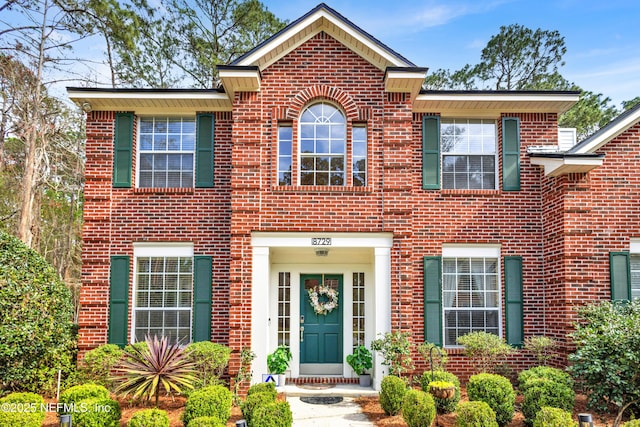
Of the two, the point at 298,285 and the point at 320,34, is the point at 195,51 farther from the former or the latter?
the point at 298,285

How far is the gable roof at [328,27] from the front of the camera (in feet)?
33.5

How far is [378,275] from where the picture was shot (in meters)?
10.1

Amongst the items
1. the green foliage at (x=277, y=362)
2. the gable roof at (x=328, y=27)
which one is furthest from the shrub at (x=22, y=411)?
the gable roof at (x=328, y=27)

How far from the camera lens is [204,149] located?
10945 millimetres

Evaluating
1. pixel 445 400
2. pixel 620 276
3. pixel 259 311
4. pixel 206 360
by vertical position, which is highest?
pixel 620 276

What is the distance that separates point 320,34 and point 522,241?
6.34 meters

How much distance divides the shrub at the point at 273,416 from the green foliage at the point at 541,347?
554 cm

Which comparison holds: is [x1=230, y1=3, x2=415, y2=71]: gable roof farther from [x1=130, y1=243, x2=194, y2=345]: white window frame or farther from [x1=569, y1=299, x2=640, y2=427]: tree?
[x1=569, y1=299, x2=640, y2=427]: tree

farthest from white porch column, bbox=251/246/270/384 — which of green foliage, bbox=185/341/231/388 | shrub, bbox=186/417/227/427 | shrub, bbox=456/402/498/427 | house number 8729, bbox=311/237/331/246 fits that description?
shrub, bbox=456/402/498/427

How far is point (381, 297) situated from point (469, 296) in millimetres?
2195

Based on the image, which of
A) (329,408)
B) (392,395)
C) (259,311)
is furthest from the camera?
(259,311)

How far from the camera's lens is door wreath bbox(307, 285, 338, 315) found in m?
11.3

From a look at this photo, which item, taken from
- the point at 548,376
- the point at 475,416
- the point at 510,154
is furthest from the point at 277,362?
the point at 510,154

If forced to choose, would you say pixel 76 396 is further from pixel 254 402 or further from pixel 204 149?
pixel 204 149
